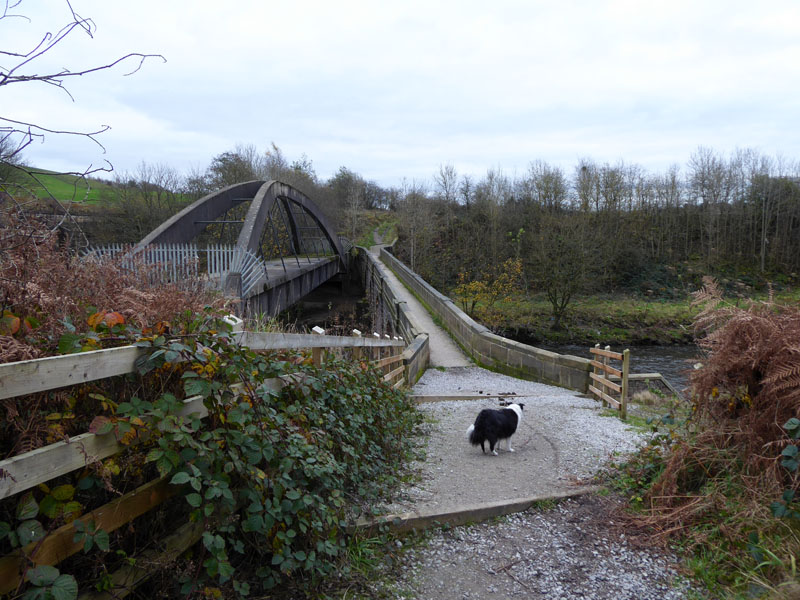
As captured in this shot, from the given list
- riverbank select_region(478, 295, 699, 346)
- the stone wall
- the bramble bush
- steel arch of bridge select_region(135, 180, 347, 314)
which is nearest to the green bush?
the bramble bush

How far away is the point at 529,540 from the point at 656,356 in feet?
89.9

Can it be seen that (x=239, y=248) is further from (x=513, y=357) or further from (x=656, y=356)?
(x=656, y=356)

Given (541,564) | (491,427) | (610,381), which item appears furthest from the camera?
(610,381)

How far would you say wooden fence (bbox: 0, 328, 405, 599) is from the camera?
5.30 ft

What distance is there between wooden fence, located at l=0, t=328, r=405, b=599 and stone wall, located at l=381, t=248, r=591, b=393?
9.92 meters

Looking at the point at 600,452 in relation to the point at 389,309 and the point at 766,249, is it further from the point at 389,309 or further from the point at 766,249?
the point at 766,249

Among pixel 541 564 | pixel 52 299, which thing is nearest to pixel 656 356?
pixel 541 564

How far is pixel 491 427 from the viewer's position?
555cm

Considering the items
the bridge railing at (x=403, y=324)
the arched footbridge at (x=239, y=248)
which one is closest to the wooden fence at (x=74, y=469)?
the arched footbridge at (x=239, y=248)

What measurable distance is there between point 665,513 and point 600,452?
1.94 metres

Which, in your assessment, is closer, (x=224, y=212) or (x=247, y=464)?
(x=247, y=464)

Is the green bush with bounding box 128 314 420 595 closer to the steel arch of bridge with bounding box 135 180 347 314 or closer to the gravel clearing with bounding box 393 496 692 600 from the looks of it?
the gravel clearing with bounding box 393 496 692 600

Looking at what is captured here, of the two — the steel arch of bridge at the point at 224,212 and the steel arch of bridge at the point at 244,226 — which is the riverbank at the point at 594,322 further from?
the steel arch of bridge at the point at 224,212

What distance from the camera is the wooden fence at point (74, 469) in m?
1.62
